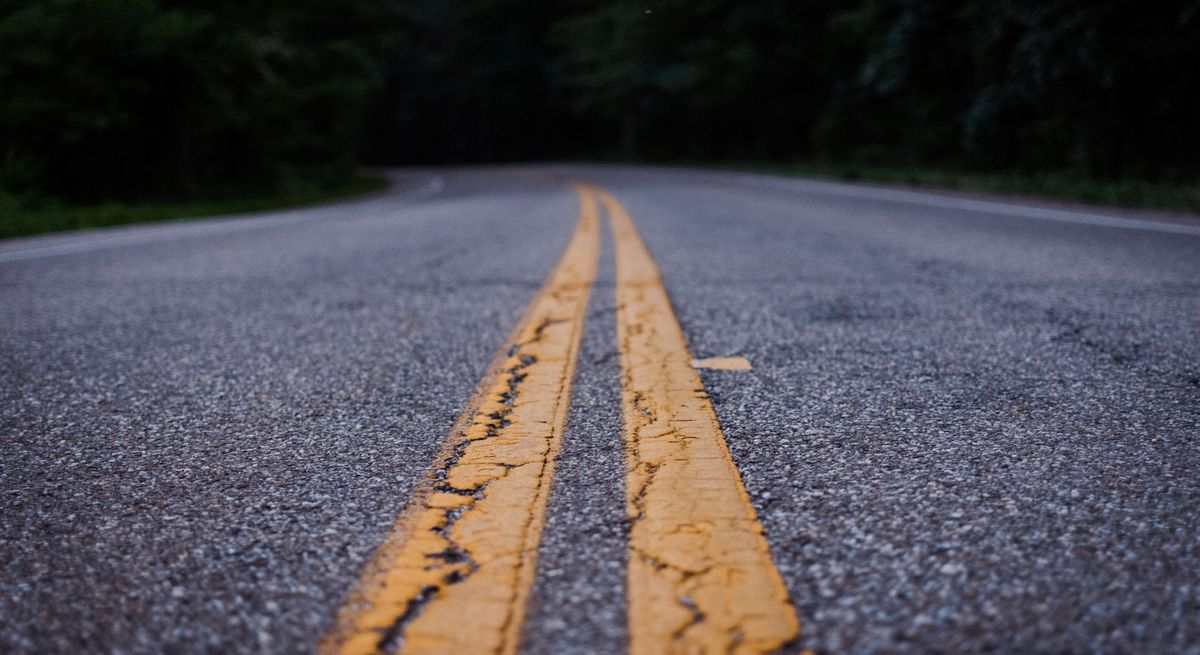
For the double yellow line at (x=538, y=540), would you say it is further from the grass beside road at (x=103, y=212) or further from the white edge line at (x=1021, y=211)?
the grass beside road at (x=103, y=212)

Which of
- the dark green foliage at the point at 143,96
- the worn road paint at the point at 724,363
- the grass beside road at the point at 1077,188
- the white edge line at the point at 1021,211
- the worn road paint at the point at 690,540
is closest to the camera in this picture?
the worn road paint at the point at 690,540

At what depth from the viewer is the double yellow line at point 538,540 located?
0.96 meters

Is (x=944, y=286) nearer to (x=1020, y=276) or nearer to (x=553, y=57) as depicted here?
(x=1020, y=276)

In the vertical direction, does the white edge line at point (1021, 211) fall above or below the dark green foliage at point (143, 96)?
below

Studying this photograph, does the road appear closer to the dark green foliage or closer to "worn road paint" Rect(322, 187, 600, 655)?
"worn road paint" Rect(322, 187, 600, 655)

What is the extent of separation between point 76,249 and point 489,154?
4801cm

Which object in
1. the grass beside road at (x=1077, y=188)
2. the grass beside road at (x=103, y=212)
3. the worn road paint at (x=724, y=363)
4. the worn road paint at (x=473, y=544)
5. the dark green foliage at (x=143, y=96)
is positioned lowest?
the worn road paint at (x=473, y=544)

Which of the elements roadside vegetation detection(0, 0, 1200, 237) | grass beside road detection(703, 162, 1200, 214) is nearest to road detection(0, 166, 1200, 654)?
grass beside road detection(703, 162, 1200, 214)

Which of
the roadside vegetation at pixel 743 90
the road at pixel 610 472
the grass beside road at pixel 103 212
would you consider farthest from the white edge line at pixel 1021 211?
the grass beside road at pixel 103 212

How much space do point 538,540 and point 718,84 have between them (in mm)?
30070

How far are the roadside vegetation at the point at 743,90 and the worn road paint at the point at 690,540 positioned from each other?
846 cm

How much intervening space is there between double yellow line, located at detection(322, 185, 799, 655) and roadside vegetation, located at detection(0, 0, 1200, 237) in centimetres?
858

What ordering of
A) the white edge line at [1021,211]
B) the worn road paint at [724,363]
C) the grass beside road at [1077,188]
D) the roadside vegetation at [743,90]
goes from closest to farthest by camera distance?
the worn road paint at [724,363] → the white edge line at [1021,211] → the grass beside road at [1077,188] → the roadside vegetation at [743,90]

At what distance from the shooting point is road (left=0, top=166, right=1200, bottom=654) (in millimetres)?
1001
